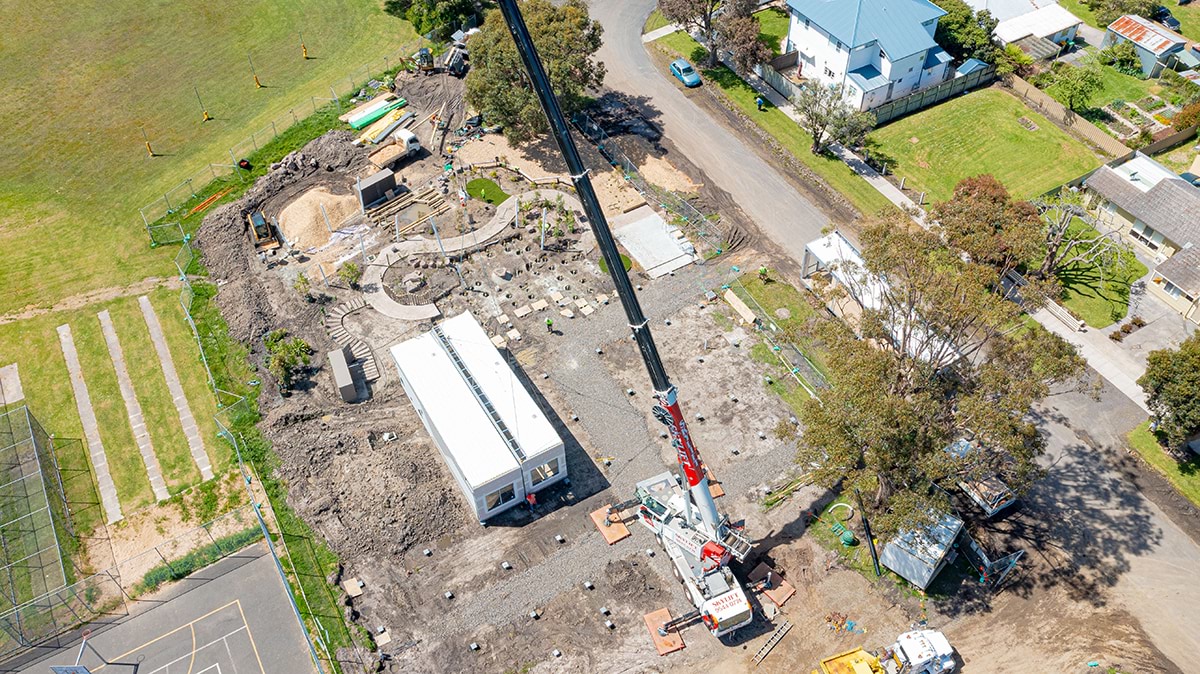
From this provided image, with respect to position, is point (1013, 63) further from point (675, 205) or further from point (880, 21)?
point (675, 205)

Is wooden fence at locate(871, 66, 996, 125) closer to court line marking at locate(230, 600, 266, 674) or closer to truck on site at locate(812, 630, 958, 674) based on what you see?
truck on site at locate(812, 630, 958, 674)

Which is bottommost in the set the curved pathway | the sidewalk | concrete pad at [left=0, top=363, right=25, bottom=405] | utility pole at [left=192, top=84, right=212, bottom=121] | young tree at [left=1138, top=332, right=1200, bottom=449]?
young tree at [left=1138, top=332, right=1200, bottom=449]

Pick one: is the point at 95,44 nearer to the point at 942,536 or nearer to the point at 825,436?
the point at 825,436

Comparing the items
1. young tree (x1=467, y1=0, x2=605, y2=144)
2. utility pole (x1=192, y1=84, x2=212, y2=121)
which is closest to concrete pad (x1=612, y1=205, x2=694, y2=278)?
young tree (x1=467, y1=0, x2=605, y2=144)

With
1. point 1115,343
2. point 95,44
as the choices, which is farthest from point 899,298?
point 95,44

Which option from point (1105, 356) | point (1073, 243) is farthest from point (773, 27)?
point (1105, 356)

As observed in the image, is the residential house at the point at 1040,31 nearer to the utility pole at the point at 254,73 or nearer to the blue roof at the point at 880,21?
the blue roof at the point at 880,21

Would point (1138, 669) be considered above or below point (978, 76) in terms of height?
below
